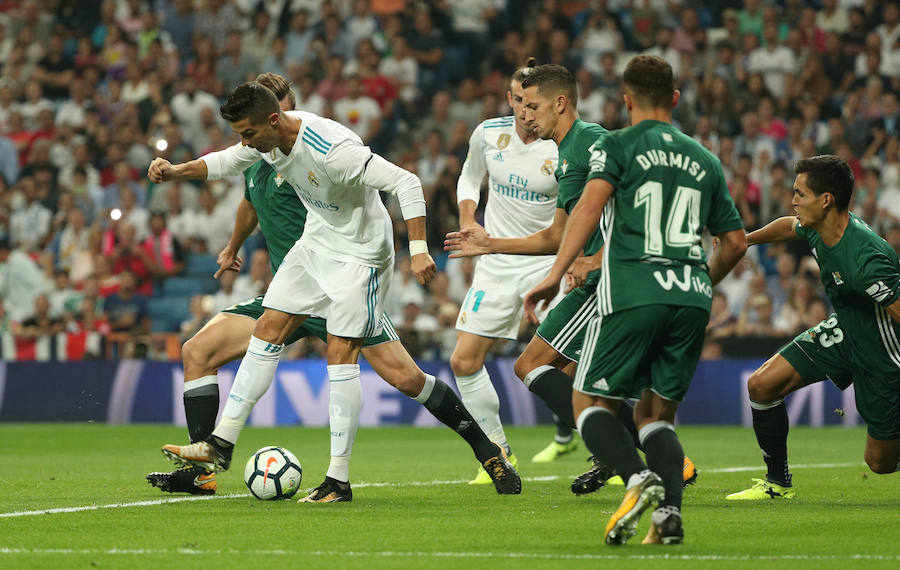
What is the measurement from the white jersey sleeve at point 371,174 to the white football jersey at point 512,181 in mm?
1832

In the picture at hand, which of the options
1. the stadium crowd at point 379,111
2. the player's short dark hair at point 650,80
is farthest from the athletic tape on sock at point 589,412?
the stadium crowd at point 379,111

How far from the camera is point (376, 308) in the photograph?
7.90 m

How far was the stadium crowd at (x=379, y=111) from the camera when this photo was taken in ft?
57.6

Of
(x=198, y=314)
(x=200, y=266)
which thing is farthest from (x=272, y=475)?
(x=200, y=266)

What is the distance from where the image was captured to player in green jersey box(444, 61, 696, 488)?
273 inches

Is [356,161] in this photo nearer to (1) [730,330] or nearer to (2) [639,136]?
(2) [639,136]

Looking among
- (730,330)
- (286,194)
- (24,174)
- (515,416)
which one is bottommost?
(515,416)

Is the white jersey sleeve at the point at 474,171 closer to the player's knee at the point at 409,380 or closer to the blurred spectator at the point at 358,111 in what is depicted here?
the player's knee at the point at 409,380

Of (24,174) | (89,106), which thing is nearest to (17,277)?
(24,174)

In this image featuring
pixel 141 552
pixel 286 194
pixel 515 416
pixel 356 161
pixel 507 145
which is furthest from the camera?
pixel 515 416

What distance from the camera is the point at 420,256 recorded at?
742cm

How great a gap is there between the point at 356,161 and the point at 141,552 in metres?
2.84

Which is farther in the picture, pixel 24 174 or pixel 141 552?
pixel 24 174

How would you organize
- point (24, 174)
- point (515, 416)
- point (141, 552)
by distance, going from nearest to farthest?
point (141, 552)
point (515, 416)
point (24, 174)
